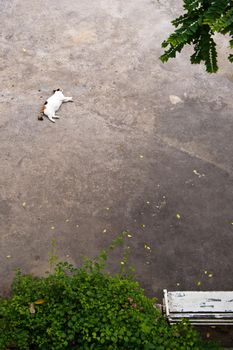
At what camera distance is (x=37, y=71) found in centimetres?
1138

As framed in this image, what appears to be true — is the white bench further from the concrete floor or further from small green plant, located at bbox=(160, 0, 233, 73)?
small green plant, located at bbox=(160, 0, 233, 73)

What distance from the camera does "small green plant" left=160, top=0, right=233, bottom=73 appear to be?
4.03 metres

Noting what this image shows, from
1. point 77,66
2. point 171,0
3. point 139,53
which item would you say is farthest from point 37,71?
→ point 171,0

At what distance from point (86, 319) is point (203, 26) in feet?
10.7

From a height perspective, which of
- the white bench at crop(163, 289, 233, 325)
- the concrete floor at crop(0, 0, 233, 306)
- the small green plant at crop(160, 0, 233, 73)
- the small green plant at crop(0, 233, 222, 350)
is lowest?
the small green plant at crop(0, 233, 222, 350)

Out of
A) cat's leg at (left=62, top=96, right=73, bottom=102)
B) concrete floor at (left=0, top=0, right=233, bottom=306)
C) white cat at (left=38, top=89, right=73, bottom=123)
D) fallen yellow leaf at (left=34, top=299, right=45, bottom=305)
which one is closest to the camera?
fallen yellow leaf at (left=34, top=299, right=45, bottom=305)

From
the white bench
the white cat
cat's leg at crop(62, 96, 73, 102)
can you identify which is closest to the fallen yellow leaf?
the white bench

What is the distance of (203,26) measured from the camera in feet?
14.1

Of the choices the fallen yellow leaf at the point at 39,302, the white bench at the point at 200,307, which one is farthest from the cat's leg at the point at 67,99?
the fallen yellow leaf at the point at 39,302

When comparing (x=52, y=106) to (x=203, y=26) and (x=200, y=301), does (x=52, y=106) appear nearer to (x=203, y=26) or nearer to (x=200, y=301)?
(x=200, y=301)

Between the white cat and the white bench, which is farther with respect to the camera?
the white cat

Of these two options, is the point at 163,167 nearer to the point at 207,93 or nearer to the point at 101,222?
the point at 101,222

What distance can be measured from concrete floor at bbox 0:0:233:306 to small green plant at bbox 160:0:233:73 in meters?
4.25

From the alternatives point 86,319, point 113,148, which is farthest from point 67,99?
point 86,319
